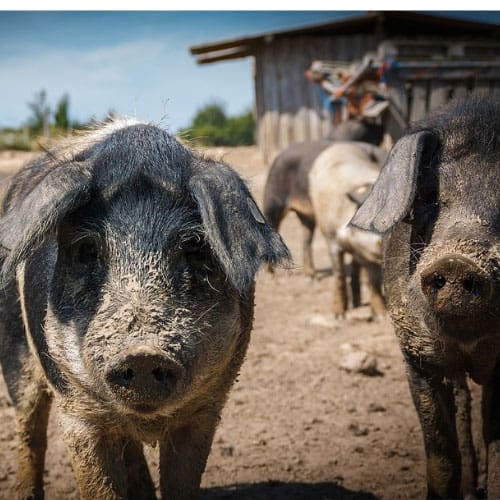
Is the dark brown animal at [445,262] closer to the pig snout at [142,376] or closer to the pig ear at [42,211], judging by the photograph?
the pig snout at [142,376]

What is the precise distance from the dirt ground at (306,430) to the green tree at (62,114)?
1.49 metres

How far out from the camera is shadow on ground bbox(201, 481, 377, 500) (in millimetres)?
3318

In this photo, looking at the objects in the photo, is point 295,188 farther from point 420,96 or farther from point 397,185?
point 397,185

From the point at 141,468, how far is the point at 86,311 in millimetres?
1192

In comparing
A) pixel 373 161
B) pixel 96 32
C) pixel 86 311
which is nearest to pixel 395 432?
pixel 86 311

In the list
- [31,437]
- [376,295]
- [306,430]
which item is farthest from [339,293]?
[31,437]

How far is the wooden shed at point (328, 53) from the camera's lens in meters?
6.59

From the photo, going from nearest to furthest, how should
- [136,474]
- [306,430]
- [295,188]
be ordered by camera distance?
[136,474] < [306,430] < [295,188]

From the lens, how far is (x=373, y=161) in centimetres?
702

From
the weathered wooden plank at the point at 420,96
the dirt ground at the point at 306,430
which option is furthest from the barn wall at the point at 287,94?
the dirt ground at the point at 306,430

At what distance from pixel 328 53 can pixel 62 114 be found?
599 centimetres

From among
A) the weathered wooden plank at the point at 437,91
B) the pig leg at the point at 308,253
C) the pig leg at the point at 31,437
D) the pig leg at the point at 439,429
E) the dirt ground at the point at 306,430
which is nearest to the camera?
the pig leg at the point at 439,429

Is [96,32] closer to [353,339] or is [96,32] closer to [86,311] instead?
[86,311]

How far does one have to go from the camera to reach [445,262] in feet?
7.50
